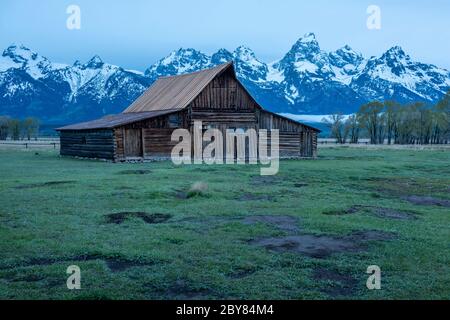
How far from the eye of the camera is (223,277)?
359 inches

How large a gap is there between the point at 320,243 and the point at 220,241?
7.58 feet

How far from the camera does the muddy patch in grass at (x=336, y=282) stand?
8.46 metres

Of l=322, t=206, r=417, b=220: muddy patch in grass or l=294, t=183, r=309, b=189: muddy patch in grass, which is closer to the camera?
l=322, t=206, r=417, b=220: muddy patch in grass

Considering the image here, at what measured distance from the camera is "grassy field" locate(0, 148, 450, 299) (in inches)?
340

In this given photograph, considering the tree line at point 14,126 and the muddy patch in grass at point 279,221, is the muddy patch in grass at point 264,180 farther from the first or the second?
the tree line at point 14,126

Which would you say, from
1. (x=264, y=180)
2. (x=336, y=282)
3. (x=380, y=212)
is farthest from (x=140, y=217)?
(x=264, y=180)

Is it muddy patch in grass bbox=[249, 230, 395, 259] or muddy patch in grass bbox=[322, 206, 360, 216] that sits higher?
muddy patch in grass bbox=[322, 206, 360, 216]

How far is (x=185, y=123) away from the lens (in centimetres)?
4156

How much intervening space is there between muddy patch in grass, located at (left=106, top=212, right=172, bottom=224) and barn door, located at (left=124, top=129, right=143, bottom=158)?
973 inches

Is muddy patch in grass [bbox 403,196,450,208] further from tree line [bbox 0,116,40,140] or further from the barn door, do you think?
tree line [bbox 0,116,40,140]

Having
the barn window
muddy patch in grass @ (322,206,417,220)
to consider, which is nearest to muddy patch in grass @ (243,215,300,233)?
muddy patch in grass @ (322,206,417,220)

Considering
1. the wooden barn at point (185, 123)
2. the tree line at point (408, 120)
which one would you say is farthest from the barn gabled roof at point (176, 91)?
the tree line at point (408, 120)
